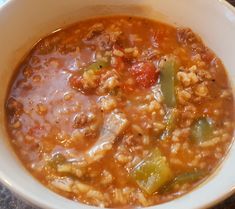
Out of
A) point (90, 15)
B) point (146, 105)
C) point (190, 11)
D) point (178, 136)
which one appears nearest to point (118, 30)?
point (90, 15)

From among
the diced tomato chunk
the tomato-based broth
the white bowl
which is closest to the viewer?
the white bowl

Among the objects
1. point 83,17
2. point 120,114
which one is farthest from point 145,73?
point 83,17

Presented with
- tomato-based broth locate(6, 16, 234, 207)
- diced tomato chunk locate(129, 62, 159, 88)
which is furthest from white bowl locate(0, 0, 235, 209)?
diced tomato chunk locate(129, 62, 159, 88)

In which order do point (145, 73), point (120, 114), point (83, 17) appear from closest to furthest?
point (120, 114), point (145, 73), point (83, 17)

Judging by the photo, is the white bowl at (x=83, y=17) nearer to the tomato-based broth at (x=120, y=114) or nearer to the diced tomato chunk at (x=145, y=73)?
the tomato-based broth at (x=120, y=114)

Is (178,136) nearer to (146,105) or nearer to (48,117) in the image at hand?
(146,105)

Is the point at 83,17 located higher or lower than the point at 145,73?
lower

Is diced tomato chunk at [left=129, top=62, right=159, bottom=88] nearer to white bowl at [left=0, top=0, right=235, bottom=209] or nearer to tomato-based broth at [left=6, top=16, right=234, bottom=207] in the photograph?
tomato-based broth at [left=6, top=16, right=234, bottom=207]

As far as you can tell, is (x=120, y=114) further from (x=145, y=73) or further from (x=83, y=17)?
(x=83, y=17)
